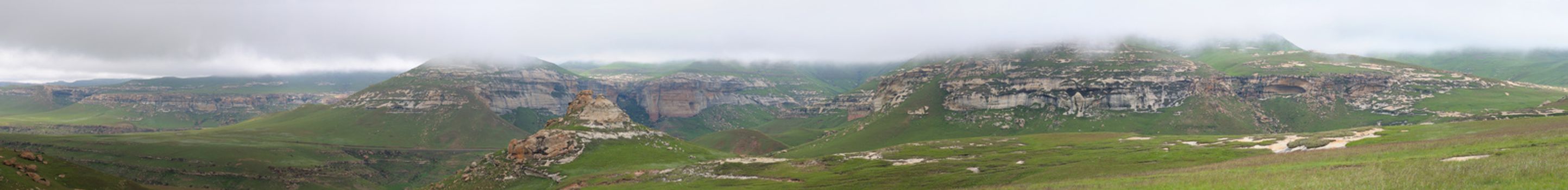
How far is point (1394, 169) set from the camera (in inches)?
2184

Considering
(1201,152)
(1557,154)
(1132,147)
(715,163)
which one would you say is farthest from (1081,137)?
(1557,154)

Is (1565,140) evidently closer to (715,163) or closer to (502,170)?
(715,163)

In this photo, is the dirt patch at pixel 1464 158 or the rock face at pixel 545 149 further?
the rock face at pixel 545 149

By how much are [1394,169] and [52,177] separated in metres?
154

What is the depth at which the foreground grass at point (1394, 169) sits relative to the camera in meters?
44.5

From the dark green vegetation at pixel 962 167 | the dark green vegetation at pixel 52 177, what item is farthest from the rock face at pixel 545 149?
the dark green vegetation at pixel 52 177

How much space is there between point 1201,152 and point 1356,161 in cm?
4695

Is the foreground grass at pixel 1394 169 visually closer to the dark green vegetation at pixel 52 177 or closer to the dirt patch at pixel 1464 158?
the dirt patch at pixel 1464 158

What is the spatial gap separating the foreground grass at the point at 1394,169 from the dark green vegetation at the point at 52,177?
111955 mm

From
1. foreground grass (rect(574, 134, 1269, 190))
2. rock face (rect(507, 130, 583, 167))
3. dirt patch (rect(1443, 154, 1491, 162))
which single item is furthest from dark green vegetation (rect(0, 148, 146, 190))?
dirt patch (rect(1443, 154, 1491, 162))

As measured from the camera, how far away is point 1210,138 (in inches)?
→ 6083

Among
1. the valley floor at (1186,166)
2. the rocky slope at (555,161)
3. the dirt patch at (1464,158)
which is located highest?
the dirt patch at (1464,158)

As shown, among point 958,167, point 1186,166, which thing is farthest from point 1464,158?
point 958,167

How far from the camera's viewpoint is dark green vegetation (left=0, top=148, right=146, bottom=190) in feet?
275
